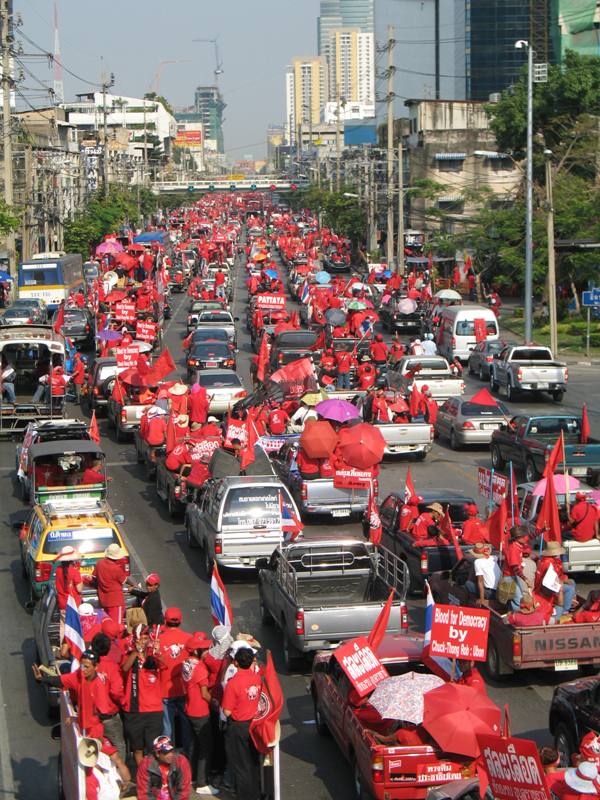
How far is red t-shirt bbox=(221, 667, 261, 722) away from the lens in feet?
36.9

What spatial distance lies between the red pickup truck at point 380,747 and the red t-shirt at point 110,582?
9.77 ft

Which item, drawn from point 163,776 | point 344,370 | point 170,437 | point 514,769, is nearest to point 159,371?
point 344,370

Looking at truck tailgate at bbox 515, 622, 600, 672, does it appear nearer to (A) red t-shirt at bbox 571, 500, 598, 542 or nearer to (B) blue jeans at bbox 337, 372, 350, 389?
(A) red t-shirt at bbox 571, 500, 598, 542

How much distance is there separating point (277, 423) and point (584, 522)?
10.6 m

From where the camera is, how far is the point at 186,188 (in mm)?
175750

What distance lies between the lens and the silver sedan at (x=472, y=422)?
30.7 meters

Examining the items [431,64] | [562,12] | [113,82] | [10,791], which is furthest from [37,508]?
[431,64]

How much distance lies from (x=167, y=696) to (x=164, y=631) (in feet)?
2.05

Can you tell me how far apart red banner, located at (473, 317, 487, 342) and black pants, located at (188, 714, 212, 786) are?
3450 cm

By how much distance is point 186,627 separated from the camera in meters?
17.3

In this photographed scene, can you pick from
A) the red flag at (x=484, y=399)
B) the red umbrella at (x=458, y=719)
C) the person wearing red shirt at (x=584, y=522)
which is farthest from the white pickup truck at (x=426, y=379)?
the red umbrella at (x=458, y=719)

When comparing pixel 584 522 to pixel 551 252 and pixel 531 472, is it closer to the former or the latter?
pixel 531 472

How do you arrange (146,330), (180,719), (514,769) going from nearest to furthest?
(514,769) < (180,719) < (146,330)

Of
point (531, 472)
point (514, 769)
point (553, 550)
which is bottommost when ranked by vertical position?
point (531, 472)
